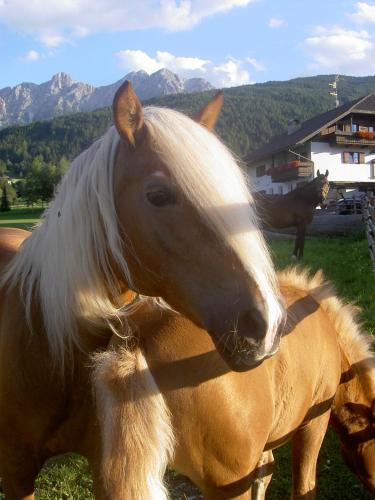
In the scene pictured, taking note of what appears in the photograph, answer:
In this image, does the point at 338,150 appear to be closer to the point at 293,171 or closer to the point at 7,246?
the point at 293,171

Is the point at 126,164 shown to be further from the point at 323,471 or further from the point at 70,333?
the point at 323,471

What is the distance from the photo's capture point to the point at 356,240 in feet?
47.5

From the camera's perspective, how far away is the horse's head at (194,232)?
1.39 m

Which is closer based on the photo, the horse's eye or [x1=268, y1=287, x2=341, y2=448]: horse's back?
the horse's eye

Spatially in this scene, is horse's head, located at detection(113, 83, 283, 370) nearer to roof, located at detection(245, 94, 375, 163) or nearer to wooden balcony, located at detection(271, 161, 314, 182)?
wooden balcony, located at detection(271, 161, 314, 182)

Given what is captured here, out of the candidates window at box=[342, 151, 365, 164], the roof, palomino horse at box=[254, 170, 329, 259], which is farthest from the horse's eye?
window at box=[342, 151, 365, 164]

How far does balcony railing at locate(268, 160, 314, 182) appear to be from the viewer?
3117 cm

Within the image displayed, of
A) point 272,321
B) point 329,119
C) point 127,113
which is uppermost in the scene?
point 329,119

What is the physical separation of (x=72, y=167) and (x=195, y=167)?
0.64 metres

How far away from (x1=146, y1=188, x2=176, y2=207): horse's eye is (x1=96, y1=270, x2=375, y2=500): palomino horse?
1.69ft

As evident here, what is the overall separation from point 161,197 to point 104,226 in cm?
29

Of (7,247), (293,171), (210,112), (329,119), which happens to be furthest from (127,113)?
(329,119)

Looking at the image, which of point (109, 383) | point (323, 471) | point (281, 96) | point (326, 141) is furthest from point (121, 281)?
point (281, 96)

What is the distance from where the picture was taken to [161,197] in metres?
1.52
